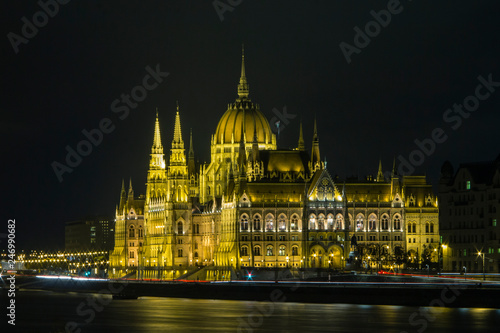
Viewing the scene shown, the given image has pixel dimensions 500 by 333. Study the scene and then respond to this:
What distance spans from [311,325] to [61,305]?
166 feet

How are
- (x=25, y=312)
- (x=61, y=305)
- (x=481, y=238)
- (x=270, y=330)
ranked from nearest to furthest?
1. (x=270, y=330)
2. (x=25, y=312)
3. (x=61, y=305)
4. (x=481, y=238)

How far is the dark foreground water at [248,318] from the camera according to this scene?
128875 millimetres

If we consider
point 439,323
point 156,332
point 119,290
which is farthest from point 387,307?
point 119,290

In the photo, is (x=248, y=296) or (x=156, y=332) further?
(x=248, y=296)

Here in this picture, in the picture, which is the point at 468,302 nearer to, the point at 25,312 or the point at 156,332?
the point at 156,332

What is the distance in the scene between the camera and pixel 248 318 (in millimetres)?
141375

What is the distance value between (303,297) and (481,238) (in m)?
45.1

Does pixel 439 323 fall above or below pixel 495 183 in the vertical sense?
below

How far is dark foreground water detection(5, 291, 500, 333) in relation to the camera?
12888cm

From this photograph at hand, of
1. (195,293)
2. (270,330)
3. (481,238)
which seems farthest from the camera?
(481,238)

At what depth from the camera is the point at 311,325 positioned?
429 ft

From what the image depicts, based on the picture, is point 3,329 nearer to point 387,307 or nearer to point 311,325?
point 311,325

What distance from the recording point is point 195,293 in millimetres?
186125

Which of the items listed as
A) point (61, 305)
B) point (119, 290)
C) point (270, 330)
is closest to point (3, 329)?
point (270, 330)
